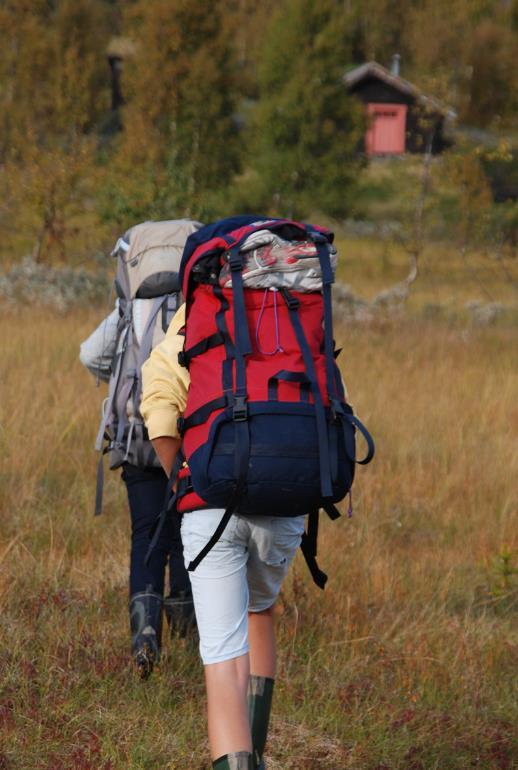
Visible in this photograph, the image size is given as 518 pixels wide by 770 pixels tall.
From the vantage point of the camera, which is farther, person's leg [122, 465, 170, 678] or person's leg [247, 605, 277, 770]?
person's leg [122, 465, 170, 678]

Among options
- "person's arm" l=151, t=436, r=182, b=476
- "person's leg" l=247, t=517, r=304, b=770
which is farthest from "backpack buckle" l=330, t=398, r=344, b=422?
"person's arm" l=151, t=436, r=182, b=476

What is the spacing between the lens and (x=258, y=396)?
8.30ft

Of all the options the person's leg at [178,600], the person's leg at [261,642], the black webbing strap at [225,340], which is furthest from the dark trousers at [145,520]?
the black webbing strap at [225,340]

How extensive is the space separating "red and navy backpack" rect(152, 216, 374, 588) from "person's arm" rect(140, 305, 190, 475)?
0.37 ft

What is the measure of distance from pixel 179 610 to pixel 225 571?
4.73 feet

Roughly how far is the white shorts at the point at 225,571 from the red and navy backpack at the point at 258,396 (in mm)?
44

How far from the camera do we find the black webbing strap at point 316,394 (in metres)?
2.52

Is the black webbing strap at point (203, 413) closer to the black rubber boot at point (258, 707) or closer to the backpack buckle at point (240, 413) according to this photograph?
the backpack buckle at point (240, 413)

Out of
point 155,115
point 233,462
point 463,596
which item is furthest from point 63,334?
point 155,115

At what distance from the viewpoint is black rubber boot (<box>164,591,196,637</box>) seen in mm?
4059

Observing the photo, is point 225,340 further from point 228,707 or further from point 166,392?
point 228,707

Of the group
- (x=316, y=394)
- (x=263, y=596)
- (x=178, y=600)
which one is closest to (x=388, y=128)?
(x=178, y=600)

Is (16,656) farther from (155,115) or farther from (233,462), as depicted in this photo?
(155,115)

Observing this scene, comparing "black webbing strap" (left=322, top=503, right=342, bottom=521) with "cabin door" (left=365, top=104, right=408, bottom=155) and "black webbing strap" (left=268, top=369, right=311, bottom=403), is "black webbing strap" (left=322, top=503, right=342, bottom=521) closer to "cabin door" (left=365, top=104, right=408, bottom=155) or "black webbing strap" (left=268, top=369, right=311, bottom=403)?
"black webbing strap" (left=268, top=369, right=311, bottom=403)
